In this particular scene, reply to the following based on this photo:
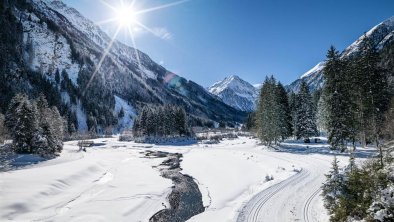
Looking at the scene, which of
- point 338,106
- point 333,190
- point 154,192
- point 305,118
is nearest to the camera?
point 333,190

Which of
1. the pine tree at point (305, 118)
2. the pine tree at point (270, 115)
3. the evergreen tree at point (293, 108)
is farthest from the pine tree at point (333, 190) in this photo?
the evergreen tree at point (293, 108)

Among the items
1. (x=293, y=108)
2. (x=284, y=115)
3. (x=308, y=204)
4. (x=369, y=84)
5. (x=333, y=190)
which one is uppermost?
(x=369, y=84)

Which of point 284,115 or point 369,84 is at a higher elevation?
point 369,84

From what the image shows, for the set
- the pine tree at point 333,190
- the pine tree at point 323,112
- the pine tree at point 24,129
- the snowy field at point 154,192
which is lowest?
the snowy field at point 154,192

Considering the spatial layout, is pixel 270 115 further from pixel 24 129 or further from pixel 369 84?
pixel 24 129

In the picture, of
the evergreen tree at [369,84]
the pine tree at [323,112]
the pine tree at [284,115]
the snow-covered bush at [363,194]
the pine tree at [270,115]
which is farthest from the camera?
the pine tree at [284,115]

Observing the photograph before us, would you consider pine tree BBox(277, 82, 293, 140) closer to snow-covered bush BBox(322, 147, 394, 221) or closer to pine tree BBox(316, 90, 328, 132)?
pine tree BBox(316, 90, 328, 132)

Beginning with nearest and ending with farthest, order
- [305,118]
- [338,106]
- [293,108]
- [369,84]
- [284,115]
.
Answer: [369,84] < [338,106] < [305,118] < [284,115] < [293,108]

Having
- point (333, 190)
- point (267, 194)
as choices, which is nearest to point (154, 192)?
point (267, 194)

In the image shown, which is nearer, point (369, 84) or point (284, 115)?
point (369, 84)

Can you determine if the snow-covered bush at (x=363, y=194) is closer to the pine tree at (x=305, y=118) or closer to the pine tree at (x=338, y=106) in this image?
the pine tree at (x=338, y=106)

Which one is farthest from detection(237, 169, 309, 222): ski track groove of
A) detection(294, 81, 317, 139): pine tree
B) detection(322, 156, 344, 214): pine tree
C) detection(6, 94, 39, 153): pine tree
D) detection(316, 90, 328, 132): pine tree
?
detection(6, 94, 39, 153): pine tree

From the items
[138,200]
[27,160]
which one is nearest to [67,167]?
[27,160]

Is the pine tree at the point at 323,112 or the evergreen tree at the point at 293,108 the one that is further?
the evergreen tree at the point at 293,108
